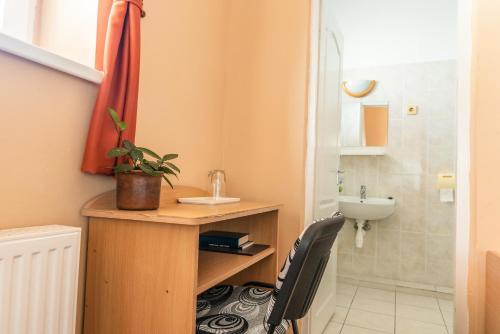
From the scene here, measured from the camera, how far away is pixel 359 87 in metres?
3.62

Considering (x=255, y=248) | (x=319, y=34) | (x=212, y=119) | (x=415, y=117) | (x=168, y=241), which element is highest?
(x=319, y=34)

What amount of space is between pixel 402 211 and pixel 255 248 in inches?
90.2

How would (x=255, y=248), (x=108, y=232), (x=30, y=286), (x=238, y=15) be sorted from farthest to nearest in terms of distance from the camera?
(x=238, y=15)
(x=255, y=248)
(x=108, y=232)
(x=30, y=286)

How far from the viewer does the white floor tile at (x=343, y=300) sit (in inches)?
112

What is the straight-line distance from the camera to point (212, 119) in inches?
83.4

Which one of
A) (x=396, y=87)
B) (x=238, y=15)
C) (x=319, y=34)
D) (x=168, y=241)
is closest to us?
(x=168, y=241)

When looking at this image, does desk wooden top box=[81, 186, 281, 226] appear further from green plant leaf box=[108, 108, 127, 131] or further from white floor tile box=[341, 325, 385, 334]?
white floor tile box=[341, 325, 385, 334]

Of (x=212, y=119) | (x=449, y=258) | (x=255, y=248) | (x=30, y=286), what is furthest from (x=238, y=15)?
(x=449, y=258)

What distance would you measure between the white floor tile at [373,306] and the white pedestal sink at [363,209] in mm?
556

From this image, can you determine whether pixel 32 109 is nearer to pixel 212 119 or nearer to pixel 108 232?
pixel 108 232

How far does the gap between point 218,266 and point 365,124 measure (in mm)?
2787

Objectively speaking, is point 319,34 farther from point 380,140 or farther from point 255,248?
point 380,140

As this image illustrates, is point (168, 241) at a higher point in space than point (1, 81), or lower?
lower

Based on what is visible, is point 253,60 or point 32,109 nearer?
point 32,109
